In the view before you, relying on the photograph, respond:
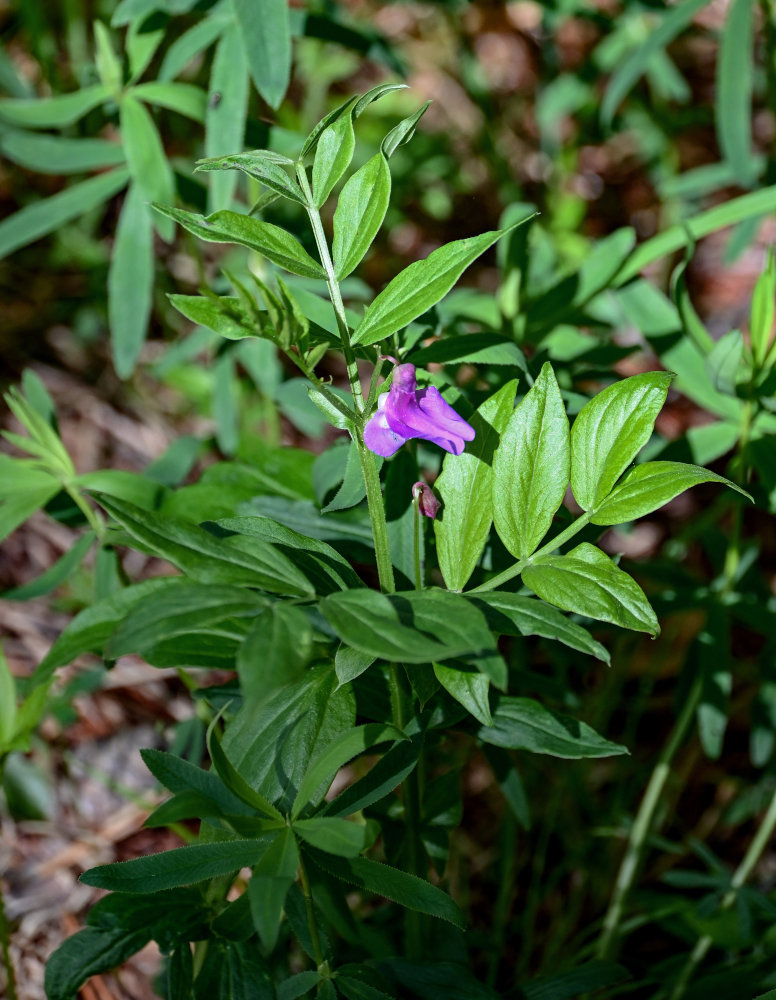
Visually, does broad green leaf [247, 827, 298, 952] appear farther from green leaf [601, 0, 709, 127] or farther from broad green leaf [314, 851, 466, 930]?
green leaf [601, 0, 709, 127]

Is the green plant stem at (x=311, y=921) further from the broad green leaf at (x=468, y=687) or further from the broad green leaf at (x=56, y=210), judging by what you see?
the broad green leaf at (x=56, y=210)

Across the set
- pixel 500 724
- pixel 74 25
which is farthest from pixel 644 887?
pixel 74 25

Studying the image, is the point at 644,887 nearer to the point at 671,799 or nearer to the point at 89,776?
the point at 671,799

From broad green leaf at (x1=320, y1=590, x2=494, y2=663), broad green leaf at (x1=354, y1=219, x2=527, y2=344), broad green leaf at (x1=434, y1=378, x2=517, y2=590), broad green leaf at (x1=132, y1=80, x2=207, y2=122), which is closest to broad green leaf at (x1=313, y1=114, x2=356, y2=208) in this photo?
broad green leaf at (x1=354, y1=219, x2=527, y2=344)

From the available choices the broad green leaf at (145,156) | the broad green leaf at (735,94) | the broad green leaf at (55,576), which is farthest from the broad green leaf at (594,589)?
the broad green leaf at (735,94)

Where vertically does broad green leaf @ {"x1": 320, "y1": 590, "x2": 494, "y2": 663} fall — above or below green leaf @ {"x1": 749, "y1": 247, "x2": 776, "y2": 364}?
above

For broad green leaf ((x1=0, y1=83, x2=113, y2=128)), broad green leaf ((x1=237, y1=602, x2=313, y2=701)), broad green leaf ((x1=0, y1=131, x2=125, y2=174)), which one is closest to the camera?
broad green leaf ((x1=237, y1=602, x2=313, y2=701))
